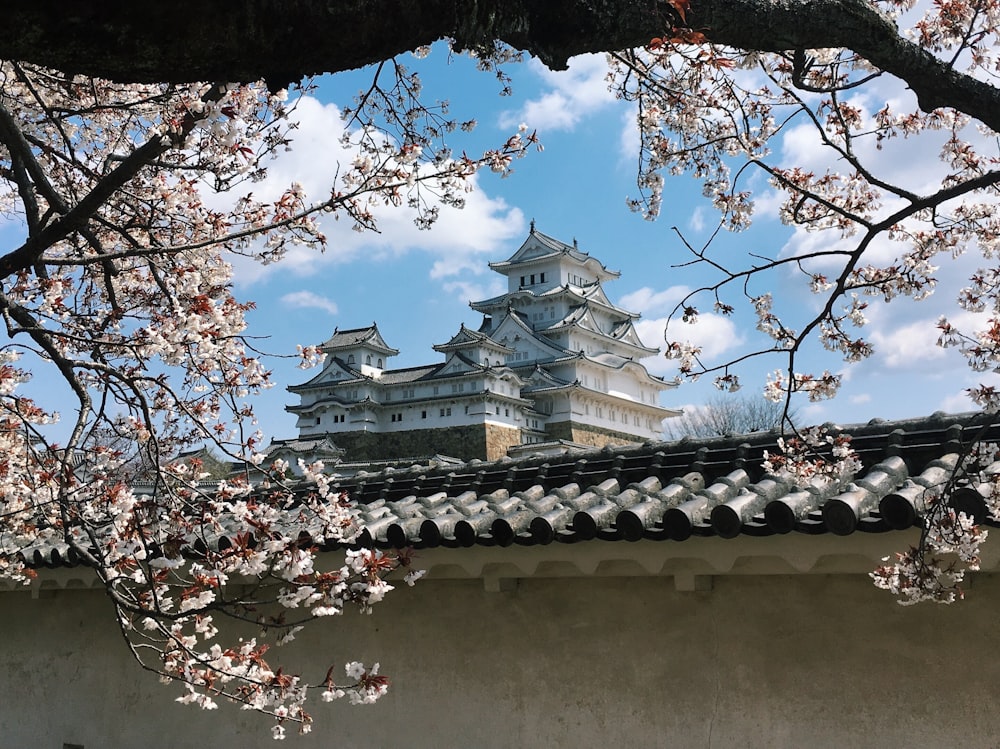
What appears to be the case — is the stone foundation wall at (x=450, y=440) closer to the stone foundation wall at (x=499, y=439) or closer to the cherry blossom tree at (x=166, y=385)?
the stone foundation wall at (x=499, y=439)

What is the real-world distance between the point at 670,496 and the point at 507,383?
3178 centimetres

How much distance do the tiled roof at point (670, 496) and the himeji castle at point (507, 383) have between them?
93.4 ft

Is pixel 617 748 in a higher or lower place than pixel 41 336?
lower

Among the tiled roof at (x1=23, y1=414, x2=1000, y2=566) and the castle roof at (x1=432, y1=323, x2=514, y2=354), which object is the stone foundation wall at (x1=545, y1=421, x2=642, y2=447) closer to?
the castle roof at (x1=432, y1=323, x2=514, y2=354)

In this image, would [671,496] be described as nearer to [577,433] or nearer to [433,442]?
[433,442]

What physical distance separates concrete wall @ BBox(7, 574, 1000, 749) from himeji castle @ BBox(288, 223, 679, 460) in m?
28.2

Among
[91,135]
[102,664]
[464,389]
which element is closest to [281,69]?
[91,135]

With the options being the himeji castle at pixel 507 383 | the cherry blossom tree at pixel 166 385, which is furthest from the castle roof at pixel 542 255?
the cherry blossom tree at pixel 166 385

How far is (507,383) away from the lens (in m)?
35.5

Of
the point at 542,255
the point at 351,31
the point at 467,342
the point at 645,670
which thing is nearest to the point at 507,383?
the point at 467,342

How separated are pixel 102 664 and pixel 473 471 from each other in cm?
330

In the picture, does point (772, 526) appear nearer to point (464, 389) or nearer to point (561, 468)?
point (561, 468)

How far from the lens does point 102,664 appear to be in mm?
6031

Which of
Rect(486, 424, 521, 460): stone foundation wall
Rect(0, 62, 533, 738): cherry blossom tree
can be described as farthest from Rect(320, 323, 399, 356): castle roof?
Rect(0, 62, 533, 738): cherry blossom tree
